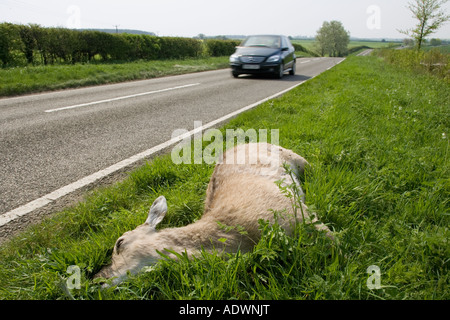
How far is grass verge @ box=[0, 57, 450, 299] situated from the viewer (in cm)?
167

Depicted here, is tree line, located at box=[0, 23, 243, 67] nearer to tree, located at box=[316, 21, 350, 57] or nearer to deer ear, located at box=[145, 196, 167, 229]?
deer ear, located at box=[145, 196, 167, 229]

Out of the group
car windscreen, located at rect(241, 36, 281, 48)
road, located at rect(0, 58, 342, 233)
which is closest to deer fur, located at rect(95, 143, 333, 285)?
road, located at rect(0, 58, 342, 233)

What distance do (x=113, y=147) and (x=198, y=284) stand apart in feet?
10.6

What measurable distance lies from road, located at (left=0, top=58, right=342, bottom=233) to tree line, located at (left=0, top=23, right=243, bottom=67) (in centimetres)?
651

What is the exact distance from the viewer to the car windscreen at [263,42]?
13.5m

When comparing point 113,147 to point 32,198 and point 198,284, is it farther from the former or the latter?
point 198,284

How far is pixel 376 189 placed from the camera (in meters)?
2.62
